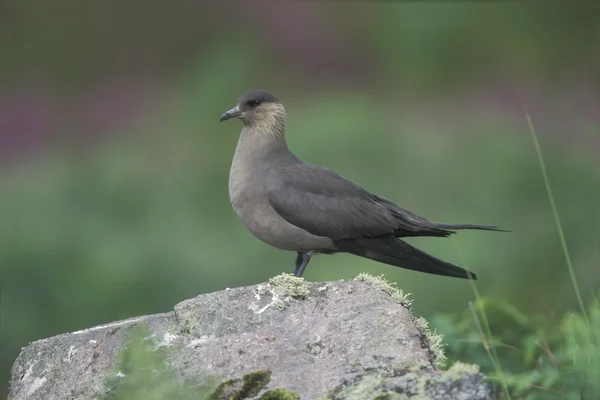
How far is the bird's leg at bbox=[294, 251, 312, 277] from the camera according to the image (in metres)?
5.48

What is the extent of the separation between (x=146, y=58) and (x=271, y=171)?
8.92 meters

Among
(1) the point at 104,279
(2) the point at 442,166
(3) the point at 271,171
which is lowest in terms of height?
(1) the point at 104,279

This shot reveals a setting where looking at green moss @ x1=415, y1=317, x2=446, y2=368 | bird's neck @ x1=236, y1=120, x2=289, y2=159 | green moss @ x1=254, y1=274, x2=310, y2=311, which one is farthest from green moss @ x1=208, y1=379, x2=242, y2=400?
bird's neck @ x1=236, y1=120, x2=289, y2=159

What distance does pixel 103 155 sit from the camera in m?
12.4

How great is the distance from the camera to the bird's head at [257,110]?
6.14m

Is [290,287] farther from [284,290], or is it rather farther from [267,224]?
[267,224]

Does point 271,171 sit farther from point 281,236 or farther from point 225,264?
point 225,264

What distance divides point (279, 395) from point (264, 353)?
1.06ft

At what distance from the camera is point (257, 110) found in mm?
6191

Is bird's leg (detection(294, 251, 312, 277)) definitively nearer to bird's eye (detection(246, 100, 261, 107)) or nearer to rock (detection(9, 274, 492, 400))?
bird's eye (detection(246, 100, 261, 107))

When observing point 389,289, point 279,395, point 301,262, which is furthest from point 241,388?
point 301,262

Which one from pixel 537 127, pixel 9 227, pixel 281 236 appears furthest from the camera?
pixel 537 127

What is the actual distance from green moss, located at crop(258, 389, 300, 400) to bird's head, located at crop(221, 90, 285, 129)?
2722 mm

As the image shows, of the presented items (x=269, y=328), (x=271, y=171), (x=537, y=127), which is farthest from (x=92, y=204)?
(x=269, y=328)
